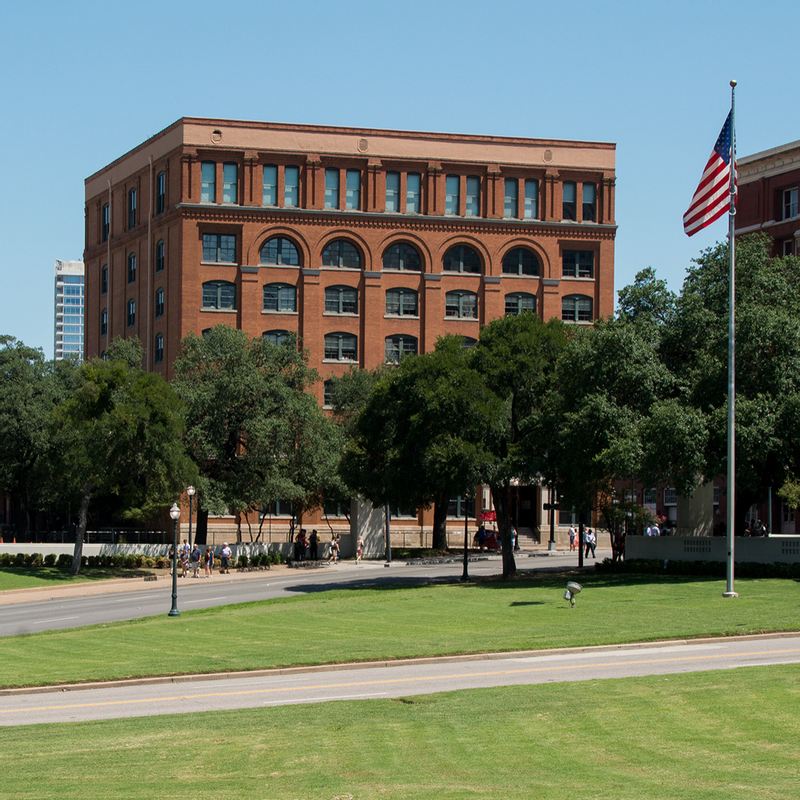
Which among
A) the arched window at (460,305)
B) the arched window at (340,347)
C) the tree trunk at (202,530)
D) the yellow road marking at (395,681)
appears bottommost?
the tree trunk at (202,530)

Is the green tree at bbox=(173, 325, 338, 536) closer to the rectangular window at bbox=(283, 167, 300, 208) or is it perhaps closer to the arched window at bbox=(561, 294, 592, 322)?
the rectangular window at bbox=(283, 167, 300, 208)

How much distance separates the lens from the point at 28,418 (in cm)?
6144

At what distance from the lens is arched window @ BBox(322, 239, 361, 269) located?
246ft

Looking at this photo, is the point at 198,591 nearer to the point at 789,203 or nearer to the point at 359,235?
the point at 359,235

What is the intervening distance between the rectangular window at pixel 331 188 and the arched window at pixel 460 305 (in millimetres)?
10684

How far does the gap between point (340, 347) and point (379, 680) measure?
56.9 m

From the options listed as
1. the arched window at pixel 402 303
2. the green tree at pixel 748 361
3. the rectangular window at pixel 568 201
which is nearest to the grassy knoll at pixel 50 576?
the green tree at pixel 748 361

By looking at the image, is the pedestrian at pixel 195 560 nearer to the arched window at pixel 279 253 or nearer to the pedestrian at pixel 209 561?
the pedestrian at pixel 209 561

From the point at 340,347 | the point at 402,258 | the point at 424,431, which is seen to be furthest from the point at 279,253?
the point at 424,431

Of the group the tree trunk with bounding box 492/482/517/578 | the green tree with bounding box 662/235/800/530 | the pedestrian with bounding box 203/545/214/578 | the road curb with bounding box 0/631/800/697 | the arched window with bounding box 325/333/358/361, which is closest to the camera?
the road curb with bounding box 0/631/800/697

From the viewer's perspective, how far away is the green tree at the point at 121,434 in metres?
49.8

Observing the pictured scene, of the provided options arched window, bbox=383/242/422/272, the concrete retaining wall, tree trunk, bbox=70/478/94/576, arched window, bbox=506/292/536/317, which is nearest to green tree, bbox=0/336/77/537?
tree trunk, bbox=70/478/94/576

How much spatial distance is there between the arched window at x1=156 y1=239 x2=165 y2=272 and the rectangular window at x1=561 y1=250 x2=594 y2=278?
29.8 metres

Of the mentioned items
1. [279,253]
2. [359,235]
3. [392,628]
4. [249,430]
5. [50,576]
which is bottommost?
[50,576]
